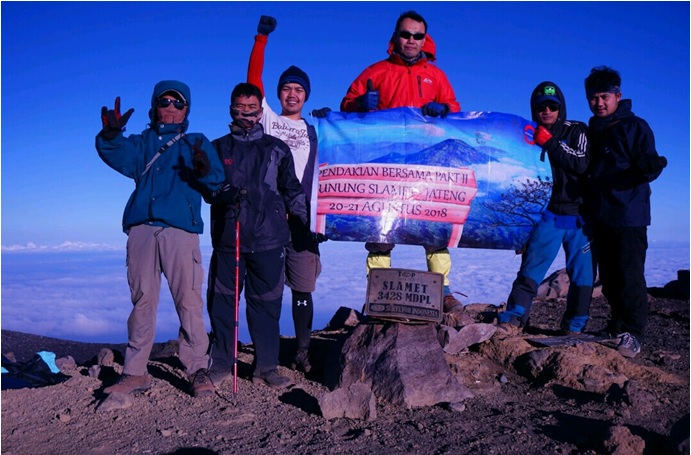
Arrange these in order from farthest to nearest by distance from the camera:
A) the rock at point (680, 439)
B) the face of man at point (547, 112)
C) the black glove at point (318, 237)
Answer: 1. the face of man at point (547, 112)
2. the black glove at point (318, 237)
3. the rock at point (680, 439)

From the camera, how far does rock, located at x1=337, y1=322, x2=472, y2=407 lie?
5008 millimetres

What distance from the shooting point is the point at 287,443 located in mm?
4270

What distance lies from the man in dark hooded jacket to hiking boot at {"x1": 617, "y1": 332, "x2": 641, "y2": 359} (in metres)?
0.47

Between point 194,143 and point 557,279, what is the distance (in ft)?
27.7

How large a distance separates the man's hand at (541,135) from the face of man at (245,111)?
304cm

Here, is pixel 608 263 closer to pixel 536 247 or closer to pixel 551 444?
pixel 536 247

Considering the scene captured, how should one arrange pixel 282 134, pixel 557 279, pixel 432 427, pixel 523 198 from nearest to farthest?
pixel 432 427, pixel 282 134, pixel 523 198, pixel 557 279

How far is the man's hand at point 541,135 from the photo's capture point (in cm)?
655

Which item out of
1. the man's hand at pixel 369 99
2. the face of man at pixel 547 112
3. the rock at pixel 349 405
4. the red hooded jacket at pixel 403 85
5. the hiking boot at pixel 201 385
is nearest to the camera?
the rock at pixel 349 405

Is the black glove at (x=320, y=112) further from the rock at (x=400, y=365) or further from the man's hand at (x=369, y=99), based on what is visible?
the rock at (x=400, y=365)

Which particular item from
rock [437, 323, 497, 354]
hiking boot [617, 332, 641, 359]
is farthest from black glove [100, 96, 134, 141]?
hiking boot [617, 332, 641, 359]

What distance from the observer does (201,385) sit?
532 cm

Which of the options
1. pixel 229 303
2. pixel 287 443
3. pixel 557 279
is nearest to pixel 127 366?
pixel 229 303

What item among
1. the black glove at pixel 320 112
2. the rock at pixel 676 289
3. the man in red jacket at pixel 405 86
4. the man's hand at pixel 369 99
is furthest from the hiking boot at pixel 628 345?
the rock at pixel 676 289
